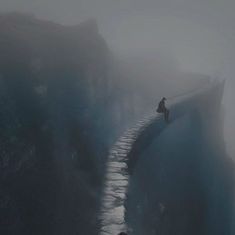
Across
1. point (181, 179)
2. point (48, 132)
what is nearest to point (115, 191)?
point (48, 132)

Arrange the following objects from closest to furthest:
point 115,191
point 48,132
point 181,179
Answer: point 115,191 → point 48,132 → point 181,179

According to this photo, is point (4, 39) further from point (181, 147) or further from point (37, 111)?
point (181, 147)

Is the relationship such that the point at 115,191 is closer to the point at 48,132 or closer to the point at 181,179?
the point at 48,132

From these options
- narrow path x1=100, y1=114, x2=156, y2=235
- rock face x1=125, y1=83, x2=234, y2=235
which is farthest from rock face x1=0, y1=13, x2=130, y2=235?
rock face x1=125, y1=83, x2=234, y2=235

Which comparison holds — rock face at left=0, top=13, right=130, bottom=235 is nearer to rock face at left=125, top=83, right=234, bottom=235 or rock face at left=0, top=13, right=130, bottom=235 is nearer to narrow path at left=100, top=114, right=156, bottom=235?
narrow path at left=100, top=114, right=156, bottom=235

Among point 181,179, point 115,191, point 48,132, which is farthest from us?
point 181,179

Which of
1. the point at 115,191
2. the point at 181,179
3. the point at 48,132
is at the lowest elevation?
the point at 181,179

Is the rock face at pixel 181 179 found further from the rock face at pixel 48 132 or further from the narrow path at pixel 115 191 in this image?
the rock face at pixel 48 132

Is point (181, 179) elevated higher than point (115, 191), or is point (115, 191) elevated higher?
point (115, 191)
